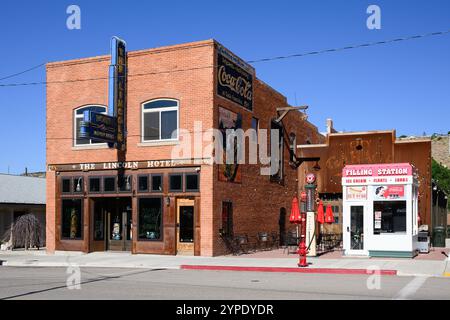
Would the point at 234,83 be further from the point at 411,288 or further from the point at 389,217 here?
the point at 411,288

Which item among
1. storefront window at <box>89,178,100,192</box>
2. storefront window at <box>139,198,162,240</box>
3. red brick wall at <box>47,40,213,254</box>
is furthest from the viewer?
storefront window at <box>89,178,100,192</box>

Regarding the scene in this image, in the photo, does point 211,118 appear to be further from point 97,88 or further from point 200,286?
point 200,286

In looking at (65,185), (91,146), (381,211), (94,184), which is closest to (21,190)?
(65,185)

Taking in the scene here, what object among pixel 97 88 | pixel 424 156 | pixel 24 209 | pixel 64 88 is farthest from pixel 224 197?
pixel 24 209

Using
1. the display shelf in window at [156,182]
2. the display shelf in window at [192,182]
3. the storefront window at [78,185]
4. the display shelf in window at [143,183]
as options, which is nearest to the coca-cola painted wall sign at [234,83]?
the display shelf in window at [192,182]

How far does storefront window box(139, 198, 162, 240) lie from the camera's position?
24.2 meters

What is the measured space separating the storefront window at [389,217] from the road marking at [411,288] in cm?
632

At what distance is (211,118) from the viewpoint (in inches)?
917

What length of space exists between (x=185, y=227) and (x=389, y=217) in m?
8.21

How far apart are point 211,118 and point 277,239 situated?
10.1 meters

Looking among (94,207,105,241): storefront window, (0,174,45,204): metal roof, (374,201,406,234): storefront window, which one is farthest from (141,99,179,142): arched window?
(0,174,45,204): metal roof

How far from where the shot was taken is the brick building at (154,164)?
2355 centimetres

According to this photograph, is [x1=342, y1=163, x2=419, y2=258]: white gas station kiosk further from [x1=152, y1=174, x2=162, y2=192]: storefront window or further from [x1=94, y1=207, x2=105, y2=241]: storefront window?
[x1=94, y1=207, x2=105, y2=241]: storefront window

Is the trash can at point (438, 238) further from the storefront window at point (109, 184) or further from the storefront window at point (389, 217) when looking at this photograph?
the storefront window at point (109, 184)
